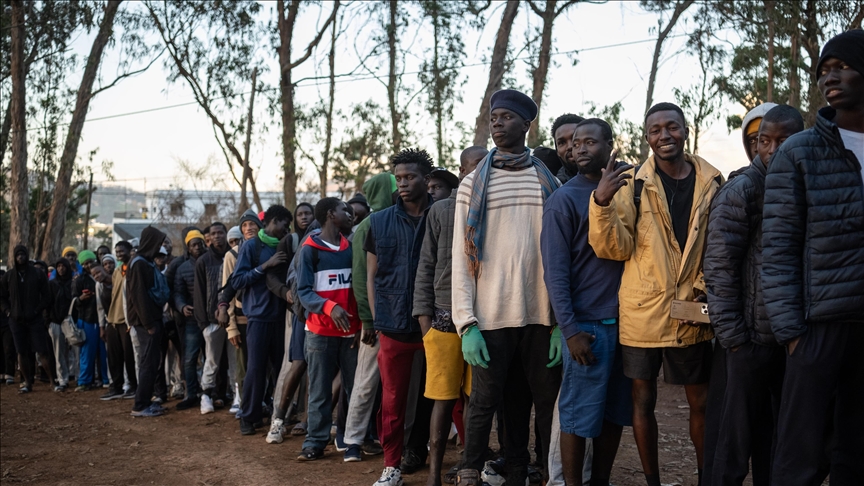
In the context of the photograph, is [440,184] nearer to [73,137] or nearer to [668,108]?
[668,108]

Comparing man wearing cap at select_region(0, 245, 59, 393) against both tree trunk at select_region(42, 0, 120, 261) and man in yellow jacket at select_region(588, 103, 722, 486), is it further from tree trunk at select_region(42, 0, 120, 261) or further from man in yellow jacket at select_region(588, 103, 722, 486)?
tree trunk at select_region(42, 0, 120, 261)

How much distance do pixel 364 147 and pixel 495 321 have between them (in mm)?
20245

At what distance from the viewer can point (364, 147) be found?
24.4m

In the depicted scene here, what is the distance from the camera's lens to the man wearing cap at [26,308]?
12391 mm

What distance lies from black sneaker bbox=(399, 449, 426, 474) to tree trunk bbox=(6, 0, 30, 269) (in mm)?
18960

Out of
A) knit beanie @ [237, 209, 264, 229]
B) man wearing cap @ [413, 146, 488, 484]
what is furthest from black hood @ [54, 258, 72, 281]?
man wearing cap @ [413, 146, 488, 484]

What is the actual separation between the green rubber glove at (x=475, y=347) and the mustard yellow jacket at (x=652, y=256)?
29.4 inches

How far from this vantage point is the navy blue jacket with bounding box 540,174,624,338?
4359 mm

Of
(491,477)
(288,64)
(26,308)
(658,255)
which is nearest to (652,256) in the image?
(658,255)

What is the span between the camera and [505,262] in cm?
464

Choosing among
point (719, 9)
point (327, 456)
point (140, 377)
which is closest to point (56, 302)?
point (140, 377)

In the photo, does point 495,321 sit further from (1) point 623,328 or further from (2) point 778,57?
(2) point 778,57

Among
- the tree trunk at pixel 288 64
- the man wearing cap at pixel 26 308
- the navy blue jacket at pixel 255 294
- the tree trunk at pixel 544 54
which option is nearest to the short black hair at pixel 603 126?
the navy blue jacket at pixel 255 294

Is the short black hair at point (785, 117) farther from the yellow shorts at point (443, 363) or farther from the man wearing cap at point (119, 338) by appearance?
the man wearing cap at point (119, 338)
